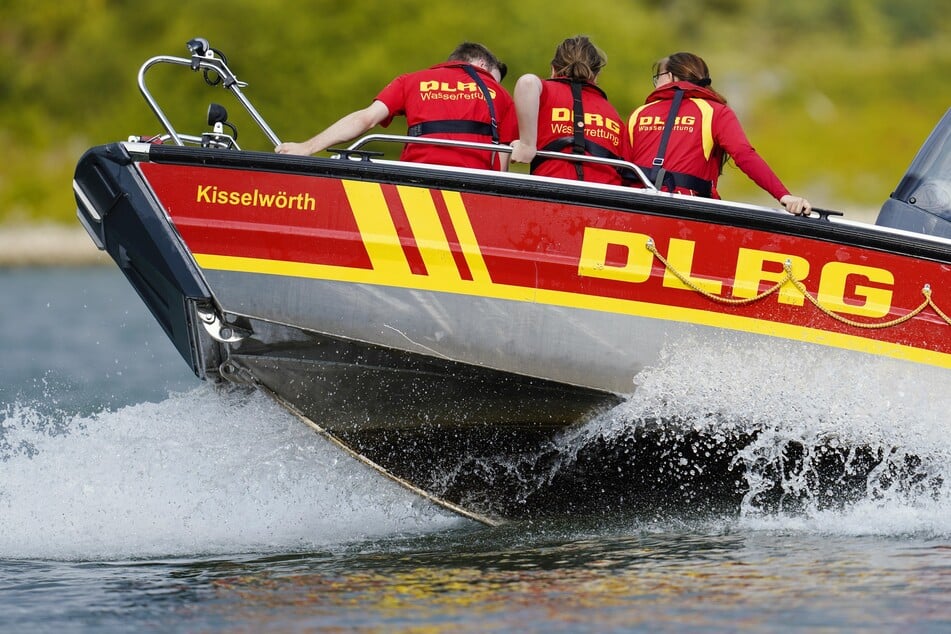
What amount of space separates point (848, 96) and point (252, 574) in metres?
36.6

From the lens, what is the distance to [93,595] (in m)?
5.25

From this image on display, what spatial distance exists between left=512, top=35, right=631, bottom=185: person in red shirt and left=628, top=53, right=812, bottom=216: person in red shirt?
119mm

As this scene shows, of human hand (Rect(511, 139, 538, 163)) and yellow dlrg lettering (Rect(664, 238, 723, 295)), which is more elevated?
human hand (Rect(511, 139, 538, 163))

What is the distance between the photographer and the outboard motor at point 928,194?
6.04 metres

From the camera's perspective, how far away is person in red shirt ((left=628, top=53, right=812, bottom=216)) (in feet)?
19.4

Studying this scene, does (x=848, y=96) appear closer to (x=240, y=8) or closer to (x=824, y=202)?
(x=824, y=202)

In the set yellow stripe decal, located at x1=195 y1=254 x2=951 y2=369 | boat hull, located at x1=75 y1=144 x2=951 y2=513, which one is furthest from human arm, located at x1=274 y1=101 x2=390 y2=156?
yellow stripe decal, located at x1=195 y1=254 x2=951 y2=369

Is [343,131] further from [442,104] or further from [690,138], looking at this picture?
[690,138]

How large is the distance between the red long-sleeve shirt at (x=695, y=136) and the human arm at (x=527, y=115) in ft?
1.58

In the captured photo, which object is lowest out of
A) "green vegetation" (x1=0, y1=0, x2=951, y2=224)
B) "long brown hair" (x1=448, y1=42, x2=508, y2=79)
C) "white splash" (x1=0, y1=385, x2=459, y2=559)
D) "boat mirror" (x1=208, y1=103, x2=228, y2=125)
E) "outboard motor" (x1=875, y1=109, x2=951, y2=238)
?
"white splash" (x1=0, y1=385, x2=459, y2=559)

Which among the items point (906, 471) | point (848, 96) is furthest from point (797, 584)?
point (848, 96)

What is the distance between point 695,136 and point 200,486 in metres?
2.80

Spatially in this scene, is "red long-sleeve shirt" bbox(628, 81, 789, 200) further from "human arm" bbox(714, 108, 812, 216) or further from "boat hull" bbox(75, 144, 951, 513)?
"boat hull" bbox(75, 144, 951, 513)

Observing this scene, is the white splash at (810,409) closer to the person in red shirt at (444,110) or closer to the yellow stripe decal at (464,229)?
the yellow stripe decal at (464,229)
